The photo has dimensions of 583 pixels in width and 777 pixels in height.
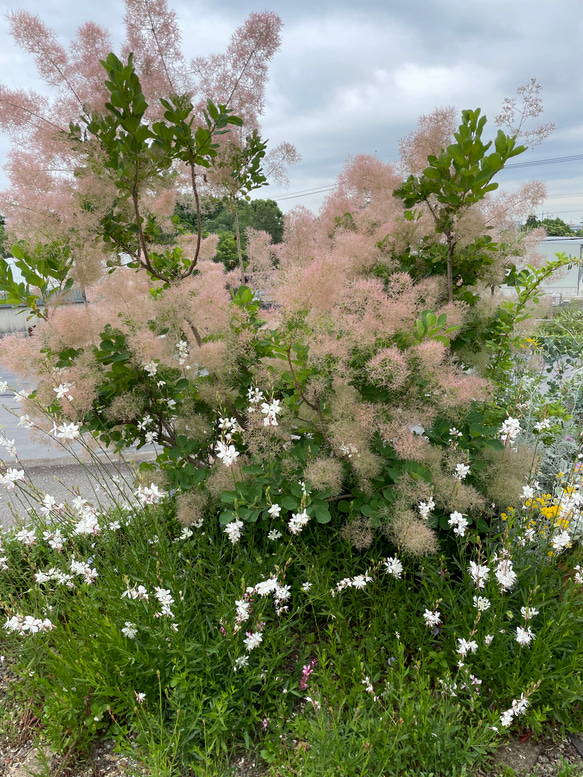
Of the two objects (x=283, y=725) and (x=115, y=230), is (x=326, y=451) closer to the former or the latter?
(x=283, y=725)

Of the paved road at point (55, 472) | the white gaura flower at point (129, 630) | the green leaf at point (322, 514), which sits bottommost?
the paved road at point (55, 472)

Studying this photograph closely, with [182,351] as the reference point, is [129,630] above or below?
below

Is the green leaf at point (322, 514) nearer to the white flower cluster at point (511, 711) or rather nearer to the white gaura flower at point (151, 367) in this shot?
the white flower cluster at point (511, 711)

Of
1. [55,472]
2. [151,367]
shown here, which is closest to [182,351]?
[151,367]

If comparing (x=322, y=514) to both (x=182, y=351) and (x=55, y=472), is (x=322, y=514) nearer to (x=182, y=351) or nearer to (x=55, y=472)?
(x=182, y=351)

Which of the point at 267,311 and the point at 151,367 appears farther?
the point at 151,367

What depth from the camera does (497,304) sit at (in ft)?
7.60

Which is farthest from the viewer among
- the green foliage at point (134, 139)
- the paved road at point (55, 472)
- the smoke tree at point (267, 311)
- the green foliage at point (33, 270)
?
the paved road at point (55, 472)

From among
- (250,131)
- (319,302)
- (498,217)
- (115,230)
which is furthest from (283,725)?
(250,131)

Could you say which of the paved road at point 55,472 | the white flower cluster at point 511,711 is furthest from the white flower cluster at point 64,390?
the paved road at point 55,472

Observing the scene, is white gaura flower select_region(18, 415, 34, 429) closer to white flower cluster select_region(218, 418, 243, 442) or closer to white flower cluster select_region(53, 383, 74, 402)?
white flower cluster select_region(53, 383, 74, 402)

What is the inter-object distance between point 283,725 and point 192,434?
1242 millimetres

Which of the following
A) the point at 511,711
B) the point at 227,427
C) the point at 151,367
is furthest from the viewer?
the point at 151,367

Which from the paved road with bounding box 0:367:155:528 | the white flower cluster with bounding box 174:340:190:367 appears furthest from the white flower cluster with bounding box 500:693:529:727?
the paved road with bounding box 0:367:155:528
